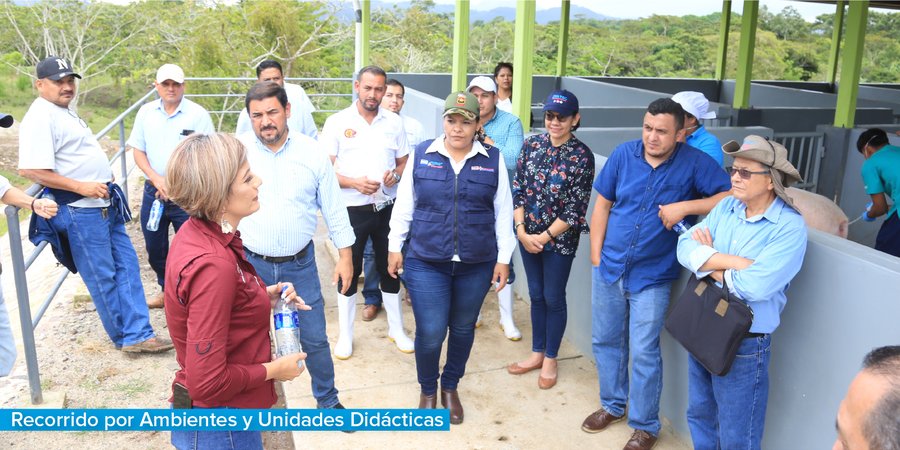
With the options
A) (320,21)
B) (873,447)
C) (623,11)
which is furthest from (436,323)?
(623,11)

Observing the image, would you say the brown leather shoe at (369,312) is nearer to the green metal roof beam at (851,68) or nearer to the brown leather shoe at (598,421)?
the brown leather shoe at (598,421)

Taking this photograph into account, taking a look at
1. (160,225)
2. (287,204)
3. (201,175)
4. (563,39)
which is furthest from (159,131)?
(563,39)

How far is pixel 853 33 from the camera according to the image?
724 cm

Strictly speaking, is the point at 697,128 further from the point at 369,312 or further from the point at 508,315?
the point at 369,312

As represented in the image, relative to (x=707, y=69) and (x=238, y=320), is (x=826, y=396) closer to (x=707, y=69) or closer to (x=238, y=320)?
(x=238, y=320)

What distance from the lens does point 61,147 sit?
4.09m

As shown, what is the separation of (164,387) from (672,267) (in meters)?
2.97

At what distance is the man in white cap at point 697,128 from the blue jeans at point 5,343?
3168 mm

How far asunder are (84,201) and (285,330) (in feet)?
8.30

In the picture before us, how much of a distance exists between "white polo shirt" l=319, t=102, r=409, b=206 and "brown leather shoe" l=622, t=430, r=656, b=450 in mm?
2060

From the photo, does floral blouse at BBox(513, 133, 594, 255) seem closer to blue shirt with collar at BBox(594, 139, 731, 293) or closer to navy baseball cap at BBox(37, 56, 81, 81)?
blue shirt with collar at BBox(594, 139, 731, 293)

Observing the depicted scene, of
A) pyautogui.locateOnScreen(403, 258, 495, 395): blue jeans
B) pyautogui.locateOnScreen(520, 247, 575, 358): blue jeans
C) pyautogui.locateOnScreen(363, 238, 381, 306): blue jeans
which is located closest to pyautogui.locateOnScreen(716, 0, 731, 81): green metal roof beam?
pyautogui.locateOnScreen(363, 238, 381, 306): blue jeans

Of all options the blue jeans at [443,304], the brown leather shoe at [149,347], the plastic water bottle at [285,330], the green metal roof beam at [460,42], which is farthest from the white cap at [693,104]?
the brown leather shoe at [149,347]

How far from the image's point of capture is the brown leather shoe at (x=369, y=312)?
516cm
